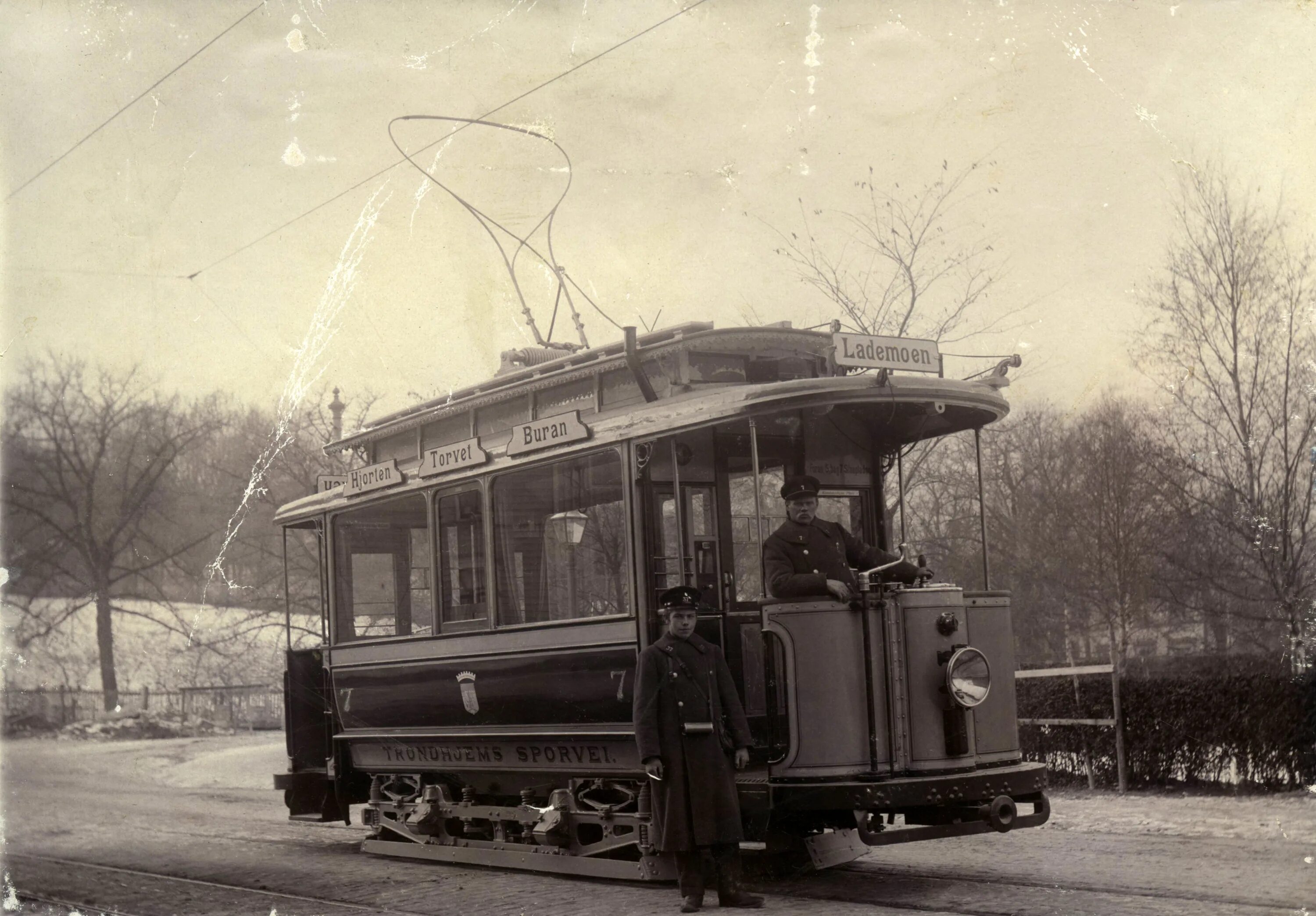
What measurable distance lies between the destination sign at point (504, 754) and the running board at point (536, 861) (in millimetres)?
560

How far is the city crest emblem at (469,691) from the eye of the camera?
10055 millimetres

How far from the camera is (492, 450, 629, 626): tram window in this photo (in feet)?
29.2

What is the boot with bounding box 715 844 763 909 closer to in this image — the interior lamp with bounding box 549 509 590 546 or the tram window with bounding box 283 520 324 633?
the interior lamp with bounding box 549 509 590 546

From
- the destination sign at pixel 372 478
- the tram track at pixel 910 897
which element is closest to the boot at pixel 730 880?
the tram track at pixel 910 897

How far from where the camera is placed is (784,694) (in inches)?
310

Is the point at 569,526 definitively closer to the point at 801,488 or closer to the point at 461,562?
the point at 461,562

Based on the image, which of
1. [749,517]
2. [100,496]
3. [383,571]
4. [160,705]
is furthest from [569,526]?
[160,705]

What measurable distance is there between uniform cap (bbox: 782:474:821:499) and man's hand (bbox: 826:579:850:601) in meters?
0.74

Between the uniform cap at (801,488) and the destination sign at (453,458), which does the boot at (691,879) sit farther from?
the destination sign at (453,458)

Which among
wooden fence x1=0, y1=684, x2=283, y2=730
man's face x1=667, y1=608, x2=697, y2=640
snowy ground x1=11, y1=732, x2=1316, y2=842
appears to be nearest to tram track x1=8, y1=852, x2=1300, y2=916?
man's face x1=667, y1=608, x2=697, y2=640

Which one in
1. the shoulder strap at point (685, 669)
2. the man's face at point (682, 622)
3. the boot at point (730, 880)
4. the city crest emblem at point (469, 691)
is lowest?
the boot at point (730, 880)

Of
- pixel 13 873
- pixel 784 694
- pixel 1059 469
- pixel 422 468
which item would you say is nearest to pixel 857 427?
pixel 784 694

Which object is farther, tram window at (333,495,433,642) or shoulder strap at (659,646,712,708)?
tram window at (333,495,433,642)

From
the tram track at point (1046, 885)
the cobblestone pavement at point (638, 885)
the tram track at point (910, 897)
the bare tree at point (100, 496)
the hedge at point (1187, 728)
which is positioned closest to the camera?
the tram track at point (910, 897)
